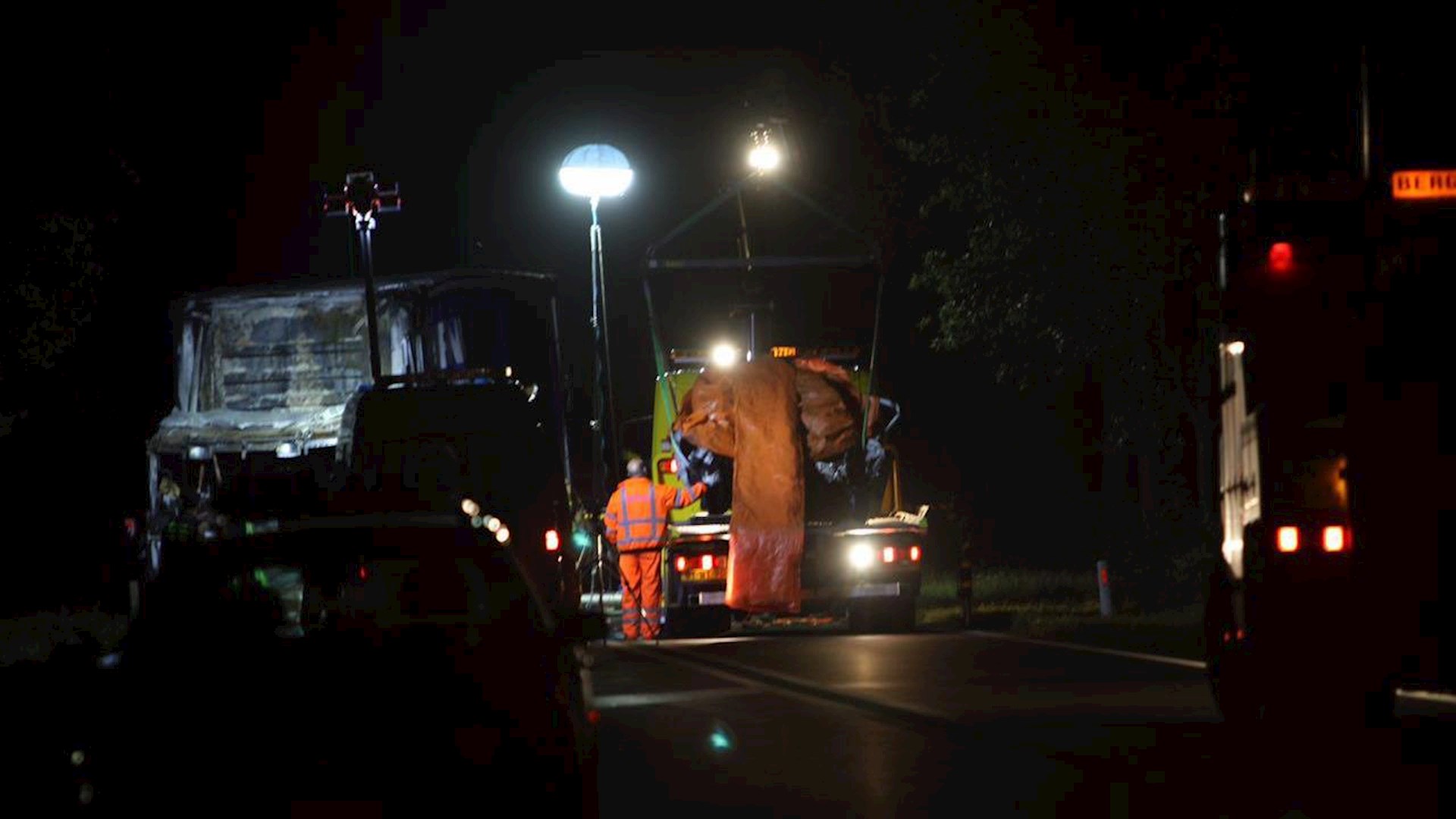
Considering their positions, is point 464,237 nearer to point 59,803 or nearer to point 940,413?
point 940,413

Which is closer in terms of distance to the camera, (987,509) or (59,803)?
(59,803)

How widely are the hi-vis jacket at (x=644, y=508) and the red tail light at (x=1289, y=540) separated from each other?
12843 millimetres

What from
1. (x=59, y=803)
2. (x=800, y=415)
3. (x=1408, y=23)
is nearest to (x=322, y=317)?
(x=800, y=415)

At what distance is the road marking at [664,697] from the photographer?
17.1 meters

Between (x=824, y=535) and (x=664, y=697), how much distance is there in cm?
724

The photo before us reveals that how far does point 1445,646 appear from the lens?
1180 centimetres

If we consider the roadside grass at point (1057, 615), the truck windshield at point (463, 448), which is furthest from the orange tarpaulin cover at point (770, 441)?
the roadside grass at point (1057, 615)

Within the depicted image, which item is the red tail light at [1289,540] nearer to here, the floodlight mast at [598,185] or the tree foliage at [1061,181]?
the tree foliage at [1061,181]

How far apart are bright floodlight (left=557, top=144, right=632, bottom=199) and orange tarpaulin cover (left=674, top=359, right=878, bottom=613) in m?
6.50

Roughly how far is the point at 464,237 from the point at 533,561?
21796 millimetres

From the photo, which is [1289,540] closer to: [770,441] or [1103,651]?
[1103,651]

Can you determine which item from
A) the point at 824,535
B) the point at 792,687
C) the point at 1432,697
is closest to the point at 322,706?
the point at 1432,697

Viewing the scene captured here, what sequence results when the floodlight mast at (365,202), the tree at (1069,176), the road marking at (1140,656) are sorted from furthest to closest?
1. the floodlight mast at (365,202)
2. the tree at (1069,176)
3. the road marking at (1140,656)

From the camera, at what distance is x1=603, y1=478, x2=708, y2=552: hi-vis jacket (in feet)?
80.4
